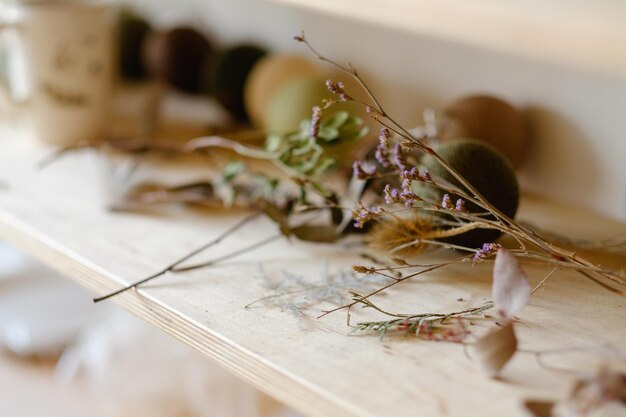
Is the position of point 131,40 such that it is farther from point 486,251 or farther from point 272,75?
point 486,251

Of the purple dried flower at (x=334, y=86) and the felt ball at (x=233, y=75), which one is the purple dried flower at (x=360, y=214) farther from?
the felt ball at (x=233, y=75)

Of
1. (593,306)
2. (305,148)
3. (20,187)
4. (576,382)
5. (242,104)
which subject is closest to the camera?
(576,382)

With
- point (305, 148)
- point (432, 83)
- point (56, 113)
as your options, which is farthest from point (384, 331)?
point (56, 113)

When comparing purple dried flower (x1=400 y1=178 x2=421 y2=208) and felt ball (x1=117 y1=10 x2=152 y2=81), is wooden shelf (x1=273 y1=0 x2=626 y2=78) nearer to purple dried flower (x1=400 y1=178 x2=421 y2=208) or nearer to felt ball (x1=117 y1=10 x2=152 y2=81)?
purple dried flower (x1=400 y1=178 x2=421 y2=208)

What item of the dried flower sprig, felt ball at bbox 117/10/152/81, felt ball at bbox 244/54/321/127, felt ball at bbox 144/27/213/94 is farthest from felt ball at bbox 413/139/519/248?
felt ball at bbox 117/10/152/81

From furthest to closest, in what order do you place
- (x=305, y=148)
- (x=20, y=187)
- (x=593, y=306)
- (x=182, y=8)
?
(x=182, y=8) → (x=20, y=187) → (x=305, y=148) → (x=593, y=306)

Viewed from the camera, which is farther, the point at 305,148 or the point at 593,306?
the point at 305,148

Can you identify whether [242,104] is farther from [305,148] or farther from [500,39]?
[500,39]
